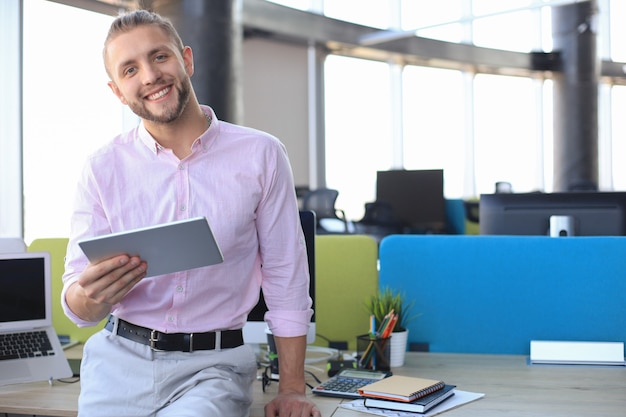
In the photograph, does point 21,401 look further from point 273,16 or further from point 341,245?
point 273,16

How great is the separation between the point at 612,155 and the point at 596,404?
39.3 ft

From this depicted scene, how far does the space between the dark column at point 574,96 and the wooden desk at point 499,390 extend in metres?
9.80

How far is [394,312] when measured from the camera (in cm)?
217

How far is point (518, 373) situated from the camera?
203cm

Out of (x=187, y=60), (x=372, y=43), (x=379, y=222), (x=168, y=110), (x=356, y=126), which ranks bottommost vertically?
(x=379, y=222)

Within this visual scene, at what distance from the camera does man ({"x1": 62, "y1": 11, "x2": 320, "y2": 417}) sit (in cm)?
165

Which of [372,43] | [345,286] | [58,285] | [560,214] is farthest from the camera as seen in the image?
[372,43]

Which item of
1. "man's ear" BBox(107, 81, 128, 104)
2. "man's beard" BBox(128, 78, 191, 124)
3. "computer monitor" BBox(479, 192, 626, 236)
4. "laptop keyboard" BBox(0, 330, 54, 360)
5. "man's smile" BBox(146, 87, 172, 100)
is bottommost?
"laptop keyboard" BBox(0, 330, 54, 360)

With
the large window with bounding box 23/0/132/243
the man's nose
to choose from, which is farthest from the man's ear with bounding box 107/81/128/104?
the large window with bounding box 23/0/132/243

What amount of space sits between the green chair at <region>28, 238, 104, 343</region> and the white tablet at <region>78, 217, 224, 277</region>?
127cm

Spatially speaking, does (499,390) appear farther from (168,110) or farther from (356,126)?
(356,126)

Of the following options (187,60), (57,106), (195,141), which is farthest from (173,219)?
(57,106)

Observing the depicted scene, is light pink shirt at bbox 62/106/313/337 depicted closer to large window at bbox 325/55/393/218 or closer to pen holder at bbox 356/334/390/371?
pen holder at bbox 356/334/390/371

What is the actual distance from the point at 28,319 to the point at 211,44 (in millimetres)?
4237
